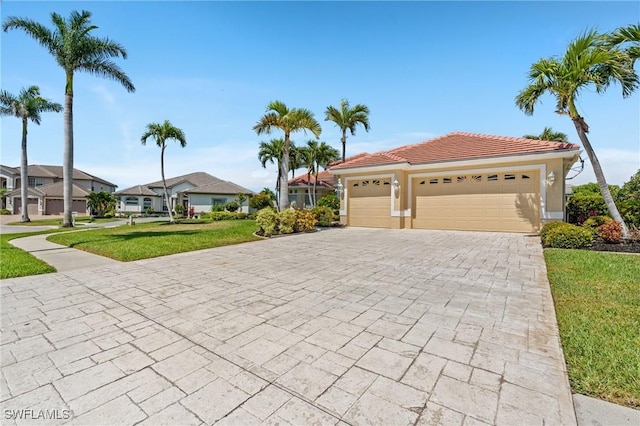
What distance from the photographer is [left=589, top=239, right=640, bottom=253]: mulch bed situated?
318 inches

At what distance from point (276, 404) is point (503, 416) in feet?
5.10

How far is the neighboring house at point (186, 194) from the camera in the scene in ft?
115

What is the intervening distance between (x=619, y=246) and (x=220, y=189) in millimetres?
35126

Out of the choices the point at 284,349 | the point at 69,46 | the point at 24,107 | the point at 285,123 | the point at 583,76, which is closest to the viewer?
the point at 284,349

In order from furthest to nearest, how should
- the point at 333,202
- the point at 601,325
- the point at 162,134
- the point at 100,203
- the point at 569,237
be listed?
1. the point at 100,203
2. the point at 333,202
3. the point at 162,134
4. the point at 569,237
5. the point at 601,325

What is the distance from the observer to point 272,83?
42.4 ft

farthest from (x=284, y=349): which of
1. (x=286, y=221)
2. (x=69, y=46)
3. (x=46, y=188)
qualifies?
(x=46, y=188)

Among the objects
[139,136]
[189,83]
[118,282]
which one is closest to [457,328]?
[118,282]

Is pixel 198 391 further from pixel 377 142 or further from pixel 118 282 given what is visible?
pixel 377 142

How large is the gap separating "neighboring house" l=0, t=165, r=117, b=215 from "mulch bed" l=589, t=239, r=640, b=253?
47320mm

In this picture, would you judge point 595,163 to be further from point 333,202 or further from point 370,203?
point 333,202

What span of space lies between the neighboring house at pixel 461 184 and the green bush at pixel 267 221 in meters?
5.42

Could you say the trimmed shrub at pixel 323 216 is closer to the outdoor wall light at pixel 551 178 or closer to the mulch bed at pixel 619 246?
the outdoor wall light at pixel 551 178

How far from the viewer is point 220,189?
35844 millimetres
